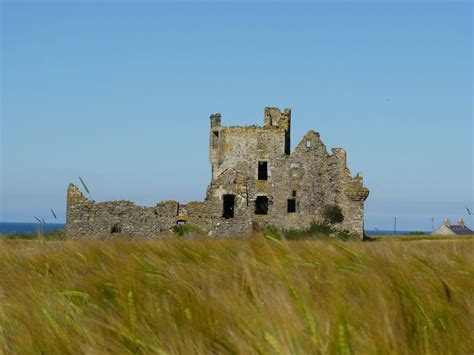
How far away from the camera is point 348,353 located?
3.00 metres

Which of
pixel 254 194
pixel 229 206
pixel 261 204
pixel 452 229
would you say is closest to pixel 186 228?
pixel 229 206

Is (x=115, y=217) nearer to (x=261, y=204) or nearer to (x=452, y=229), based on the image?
(x=261, y=204)

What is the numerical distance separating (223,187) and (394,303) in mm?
26723

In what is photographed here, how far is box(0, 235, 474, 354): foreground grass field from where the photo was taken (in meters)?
3.29

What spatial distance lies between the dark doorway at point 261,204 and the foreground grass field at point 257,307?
29243 millimetres

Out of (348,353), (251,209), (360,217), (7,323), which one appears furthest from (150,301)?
(360,217)

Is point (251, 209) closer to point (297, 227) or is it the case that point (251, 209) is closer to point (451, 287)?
point (297, 227)

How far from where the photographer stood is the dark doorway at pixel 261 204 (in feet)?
117

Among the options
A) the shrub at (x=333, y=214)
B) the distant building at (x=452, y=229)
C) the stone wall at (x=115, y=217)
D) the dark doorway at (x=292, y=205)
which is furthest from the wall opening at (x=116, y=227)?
the distant building at (x=452, y=229)

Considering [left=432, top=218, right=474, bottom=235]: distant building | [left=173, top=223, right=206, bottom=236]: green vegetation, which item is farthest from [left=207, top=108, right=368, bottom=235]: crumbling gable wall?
[left=432, top=218, right=474, bottom=235]: distant building

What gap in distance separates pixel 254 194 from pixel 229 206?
3132 mm

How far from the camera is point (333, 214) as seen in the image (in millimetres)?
33625

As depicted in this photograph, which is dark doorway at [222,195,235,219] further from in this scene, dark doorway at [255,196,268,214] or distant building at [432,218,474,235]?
distant building at [432,218,474,235]

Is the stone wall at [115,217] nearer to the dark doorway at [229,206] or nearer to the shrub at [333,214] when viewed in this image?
the dark doorway at [229,206]
